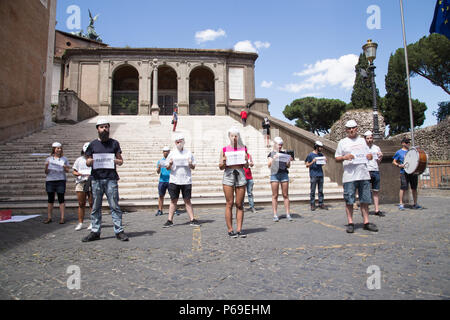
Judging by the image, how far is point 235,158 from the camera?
4.79 metres

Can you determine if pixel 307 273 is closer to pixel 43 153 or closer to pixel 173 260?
pixel 173 260

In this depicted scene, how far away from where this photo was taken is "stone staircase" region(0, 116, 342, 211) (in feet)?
28.6

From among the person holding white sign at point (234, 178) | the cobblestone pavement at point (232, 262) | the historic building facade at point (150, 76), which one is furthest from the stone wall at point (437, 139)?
the person holding white sign at point (234, 178)

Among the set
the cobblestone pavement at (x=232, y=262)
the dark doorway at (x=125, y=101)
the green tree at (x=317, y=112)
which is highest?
the green tree at (x=317, y=112)

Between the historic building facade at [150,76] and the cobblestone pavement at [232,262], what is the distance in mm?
26169

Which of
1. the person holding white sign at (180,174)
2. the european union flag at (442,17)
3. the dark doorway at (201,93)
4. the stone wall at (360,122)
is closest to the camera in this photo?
the person holding white sign at (180,174)

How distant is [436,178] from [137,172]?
50.5ft

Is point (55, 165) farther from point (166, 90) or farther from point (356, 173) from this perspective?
point (166, 90)

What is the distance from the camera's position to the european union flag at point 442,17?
8.29 m

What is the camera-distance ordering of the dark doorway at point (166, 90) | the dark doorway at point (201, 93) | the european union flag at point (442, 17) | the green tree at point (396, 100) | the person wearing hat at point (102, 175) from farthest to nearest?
the green tree at point (396, 100) → the dark doorway at point (166, 90) → the dark doorway at point (201, 93) → the european union flag at point (442, 17) → the person wearing hat at point (102, 175)

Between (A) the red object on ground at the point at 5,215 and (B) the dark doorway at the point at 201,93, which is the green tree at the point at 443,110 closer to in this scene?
(B) the dark doorway at the point at 201,93

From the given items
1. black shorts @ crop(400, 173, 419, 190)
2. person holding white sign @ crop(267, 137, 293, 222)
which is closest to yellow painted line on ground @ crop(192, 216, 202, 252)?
person holding white sign @ crop(267, 137, 293, 222)

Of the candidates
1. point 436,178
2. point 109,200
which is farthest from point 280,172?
point 436,178

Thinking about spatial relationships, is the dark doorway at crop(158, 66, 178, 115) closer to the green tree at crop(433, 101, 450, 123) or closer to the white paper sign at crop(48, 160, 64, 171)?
the white paper sign at crop(48, 160, 64, 171)
